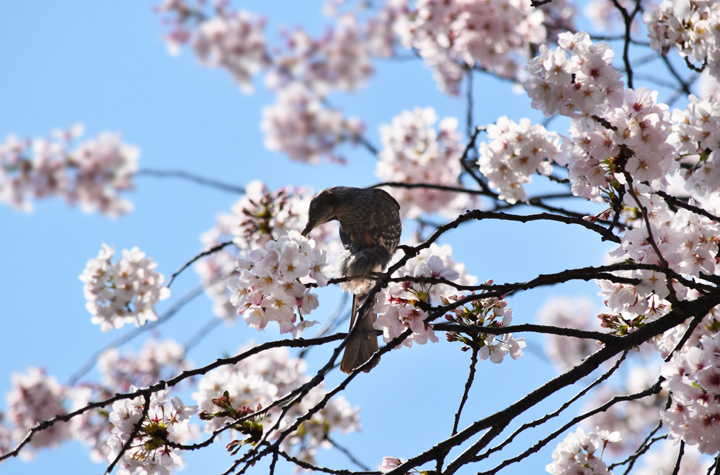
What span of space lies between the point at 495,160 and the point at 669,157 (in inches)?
41.8

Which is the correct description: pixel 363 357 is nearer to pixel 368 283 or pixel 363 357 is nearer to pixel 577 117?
pixel 368 283

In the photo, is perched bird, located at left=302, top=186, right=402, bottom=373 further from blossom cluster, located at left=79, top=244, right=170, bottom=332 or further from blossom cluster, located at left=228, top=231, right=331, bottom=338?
blossom cluster, located at left=228, top=231, right=331, bottom=338

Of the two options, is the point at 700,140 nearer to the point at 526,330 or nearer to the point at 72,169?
the point at 526,330

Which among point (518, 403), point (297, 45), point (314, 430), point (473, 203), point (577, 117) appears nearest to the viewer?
point (518, 403)

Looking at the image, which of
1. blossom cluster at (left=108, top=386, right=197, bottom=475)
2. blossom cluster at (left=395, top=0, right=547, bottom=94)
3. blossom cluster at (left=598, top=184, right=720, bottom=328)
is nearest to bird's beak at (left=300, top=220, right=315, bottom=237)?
blossom cluster at (left=108, top=386, right=197, bottom=475)

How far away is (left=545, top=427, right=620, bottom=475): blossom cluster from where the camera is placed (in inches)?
83.1

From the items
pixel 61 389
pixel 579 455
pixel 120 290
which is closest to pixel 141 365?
pixel 61 389

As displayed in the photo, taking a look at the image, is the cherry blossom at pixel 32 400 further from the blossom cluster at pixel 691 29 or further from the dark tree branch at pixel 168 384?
the blossom cluster at pixel 691 29

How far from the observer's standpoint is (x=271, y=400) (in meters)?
3.21

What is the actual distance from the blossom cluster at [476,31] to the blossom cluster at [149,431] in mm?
3485

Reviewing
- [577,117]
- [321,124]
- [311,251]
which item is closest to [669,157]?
[577,117]

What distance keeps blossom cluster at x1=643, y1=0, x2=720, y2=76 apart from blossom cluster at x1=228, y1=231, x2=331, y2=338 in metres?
1.86

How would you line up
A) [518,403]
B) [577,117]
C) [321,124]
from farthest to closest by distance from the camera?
[321,124]
[577,117]
[518,403]

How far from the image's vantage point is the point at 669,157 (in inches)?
72.9
